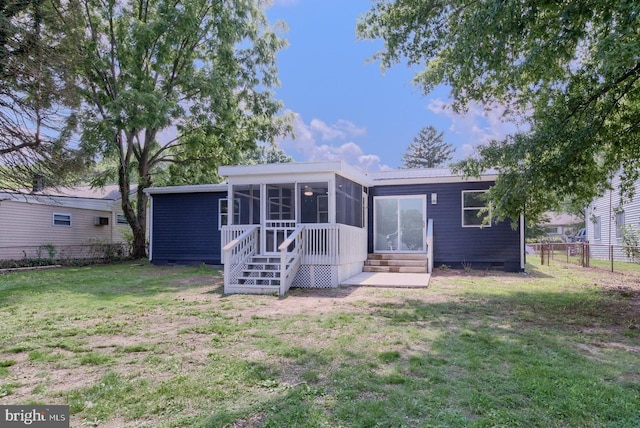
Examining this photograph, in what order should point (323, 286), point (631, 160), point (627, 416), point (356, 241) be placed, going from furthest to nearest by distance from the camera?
point (356, 241) < point (323, 286) < point (631, 160) < point (627, 416)

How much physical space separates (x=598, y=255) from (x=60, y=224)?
24753 millimetres

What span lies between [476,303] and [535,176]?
92.6 inches

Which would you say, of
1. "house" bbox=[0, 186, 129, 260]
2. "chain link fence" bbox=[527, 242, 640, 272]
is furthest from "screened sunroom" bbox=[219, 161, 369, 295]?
"chain link fence" bbox=[527, 242, 640, 272]

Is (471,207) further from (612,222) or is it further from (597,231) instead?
(597,231)

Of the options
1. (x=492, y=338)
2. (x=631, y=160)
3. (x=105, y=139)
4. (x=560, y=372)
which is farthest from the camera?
(x=105, y=139)

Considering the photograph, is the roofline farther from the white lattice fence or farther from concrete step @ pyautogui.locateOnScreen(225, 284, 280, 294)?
concrete step @ pyautogui.locateOnScreen(225, 284, 280, 294)

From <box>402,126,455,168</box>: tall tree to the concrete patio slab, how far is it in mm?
41024

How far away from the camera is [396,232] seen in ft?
42.8

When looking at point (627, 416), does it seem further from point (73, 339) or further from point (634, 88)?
point (634, 88)

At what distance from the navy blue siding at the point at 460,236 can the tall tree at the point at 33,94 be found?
9.43 metres

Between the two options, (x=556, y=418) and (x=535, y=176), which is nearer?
(x=556, y=418)

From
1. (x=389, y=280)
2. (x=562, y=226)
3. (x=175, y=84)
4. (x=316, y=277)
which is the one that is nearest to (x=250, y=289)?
(x=316, y=277)

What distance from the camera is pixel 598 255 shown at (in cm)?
1953

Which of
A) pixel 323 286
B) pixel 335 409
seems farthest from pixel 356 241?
pixel 335 409
